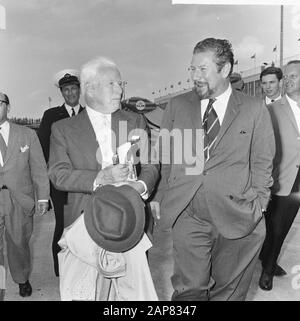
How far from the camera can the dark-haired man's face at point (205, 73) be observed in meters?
3.00

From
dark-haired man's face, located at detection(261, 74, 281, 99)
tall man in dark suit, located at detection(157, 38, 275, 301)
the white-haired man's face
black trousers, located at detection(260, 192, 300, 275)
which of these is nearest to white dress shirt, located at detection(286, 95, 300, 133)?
black trousers, located at detection(260, 192, 300, 275)

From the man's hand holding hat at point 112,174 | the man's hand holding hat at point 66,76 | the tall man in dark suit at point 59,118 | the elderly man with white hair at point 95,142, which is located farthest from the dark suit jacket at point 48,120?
the man's hand holding hat at point 112,174

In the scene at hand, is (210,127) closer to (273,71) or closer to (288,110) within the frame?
(288,110)

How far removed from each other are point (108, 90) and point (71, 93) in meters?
1.90

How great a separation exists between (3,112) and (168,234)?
2988 millimetres

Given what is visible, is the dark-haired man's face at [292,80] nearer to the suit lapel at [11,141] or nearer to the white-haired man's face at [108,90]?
the white-haired man's face at [108,90]

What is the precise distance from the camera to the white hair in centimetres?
267

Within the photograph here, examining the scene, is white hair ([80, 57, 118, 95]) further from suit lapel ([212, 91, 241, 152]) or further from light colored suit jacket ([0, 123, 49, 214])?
light colored suit jacket ([0, 123, 49, 214])

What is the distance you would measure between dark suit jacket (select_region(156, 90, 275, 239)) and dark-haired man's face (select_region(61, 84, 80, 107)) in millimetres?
1610

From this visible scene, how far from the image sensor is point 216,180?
9.77 ft

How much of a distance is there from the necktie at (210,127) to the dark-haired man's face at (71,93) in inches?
69.2

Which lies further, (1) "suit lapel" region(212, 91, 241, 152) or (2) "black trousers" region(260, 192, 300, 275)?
(2) "black trousers" region(260, 192, 300, 275)

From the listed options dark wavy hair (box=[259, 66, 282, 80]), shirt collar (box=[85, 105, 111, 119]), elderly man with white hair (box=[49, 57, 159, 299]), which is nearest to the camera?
elderly man with white hair (box=[49, 57, 159, 299])

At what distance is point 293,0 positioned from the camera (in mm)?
3760
